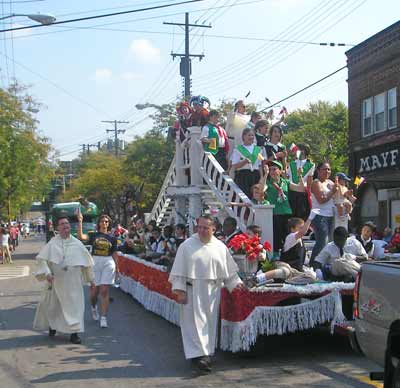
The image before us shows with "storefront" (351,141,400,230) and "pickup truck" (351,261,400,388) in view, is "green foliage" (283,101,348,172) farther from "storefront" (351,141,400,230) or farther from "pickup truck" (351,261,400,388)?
"pickup truck" (351,261,400,388)

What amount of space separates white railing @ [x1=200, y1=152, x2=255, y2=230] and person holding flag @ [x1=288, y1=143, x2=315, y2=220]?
84cm

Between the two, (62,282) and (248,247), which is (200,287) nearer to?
(248,247)

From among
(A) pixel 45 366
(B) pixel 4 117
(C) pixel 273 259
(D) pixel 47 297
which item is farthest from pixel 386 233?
(B) pixel 4 117

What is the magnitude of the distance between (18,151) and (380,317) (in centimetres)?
2896

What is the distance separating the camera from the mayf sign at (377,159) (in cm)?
2442

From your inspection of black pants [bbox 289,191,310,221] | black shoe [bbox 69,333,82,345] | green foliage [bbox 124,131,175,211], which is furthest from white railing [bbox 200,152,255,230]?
green foliage [bbox 124,131,175,211]

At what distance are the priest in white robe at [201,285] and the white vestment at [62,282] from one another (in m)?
2.45

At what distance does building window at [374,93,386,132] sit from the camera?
83.7 ft

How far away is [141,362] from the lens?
7805 millimetres

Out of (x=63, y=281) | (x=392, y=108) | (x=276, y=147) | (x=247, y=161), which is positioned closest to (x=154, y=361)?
(x=63, y=281)

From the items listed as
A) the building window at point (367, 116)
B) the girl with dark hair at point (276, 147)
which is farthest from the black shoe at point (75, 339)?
the building window at point (367, 116)

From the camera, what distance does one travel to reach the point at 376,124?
85.8 feet

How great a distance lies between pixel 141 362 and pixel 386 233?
11.5 meters

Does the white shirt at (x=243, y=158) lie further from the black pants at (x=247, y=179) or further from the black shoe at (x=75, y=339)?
the black shoe at (x=75, y=339)
